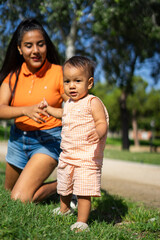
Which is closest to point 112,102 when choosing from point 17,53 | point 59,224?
point 17,53

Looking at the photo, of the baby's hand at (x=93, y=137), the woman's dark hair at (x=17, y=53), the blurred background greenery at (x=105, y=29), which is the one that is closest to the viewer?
the baby's hand at (x=93, y=137)

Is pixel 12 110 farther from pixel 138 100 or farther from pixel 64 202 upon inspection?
pixel 138 100

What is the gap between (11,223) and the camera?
203 centimetres

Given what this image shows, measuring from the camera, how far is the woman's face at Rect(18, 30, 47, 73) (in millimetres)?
3188

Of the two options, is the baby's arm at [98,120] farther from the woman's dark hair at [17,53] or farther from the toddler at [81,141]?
the woman's dark hair at [17,53]

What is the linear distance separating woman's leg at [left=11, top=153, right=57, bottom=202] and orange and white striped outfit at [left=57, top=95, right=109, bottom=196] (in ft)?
1.62

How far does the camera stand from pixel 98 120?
2.50 metres

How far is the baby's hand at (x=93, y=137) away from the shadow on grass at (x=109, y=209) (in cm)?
103

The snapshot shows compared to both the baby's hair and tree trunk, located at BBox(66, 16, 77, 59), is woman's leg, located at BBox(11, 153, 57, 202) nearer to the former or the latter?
the baby's hair

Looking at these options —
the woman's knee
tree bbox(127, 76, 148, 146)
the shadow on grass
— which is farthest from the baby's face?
tree bbox(127, 76, 148, 146)

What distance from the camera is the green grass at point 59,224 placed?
6.50 ft

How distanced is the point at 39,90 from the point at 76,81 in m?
0.84

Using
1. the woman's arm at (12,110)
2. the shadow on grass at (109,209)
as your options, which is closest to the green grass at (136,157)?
the shadow on grass at (109,209)

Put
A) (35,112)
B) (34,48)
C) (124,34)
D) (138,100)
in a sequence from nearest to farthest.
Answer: (35,112)
(34,48)
(124,34)
(138,100)
